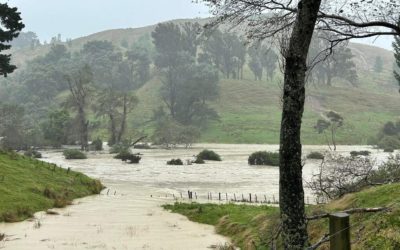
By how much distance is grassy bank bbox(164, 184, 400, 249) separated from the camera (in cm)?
923

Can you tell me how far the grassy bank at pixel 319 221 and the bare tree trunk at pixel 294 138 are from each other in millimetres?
505

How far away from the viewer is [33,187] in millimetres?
26484

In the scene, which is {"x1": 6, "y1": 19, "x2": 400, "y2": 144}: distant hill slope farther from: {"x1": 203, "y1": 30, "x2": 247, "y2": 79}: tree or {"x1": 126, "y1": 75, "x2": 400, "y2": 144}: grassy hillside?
{"x1": 203, "y1": 30, "x2": 247, "y2": 79}: tree

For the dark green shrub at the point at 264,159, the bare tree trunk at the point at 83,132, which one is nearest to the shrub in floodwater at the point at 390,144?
the dark green shrub at the point at 264,159

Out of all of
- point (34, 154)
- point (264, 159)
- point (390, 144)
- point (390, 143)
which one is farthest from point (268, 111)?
point (34, 154)

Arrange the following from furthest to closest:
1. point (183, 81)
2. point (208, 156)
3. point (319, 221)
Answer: point (183, 81) < point (208, 156) < point (319, 221)

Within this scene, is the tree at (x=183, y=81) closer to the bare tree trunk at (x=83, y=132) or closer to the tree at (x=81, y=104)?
the tree at (x=81, y=104)

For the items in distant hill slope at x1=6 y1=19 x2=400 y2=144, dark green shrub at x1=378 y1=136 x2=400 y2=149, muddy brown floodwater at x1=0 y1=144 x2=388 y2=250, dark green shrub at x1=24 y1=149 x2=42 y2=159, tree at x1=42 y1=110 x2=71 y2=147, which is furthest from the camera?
distant hill slope at x1=6 y1=19 x2=400 y2=144

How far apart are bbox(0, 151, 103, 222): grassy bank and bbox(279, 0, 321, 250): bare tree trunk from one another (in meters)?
15.9

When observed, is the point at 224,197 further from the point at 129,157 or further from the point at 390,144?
the point at 390,144

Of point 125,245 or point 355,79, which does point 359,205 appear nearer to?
point 125,245

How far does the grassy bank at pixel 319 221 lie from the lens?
9227 mm

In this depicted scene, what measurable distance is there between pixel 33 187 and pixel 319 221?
736 inches

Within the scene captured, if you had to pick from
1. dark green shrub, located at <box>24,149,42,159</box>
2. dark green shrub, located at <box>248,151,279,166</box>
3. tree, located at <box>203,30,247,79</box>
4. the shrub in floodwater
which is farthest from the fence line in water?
tree, located at <box>203,30,247,79</box>
